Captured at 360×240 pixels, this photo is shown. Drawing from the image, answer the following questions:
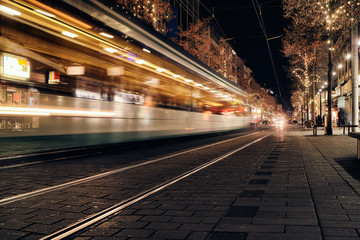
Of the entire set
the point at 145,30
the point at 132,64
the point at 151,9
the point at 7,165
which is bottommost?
the point at 7,165

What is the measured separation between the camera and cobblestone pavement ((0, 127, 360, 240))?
10.3 feet

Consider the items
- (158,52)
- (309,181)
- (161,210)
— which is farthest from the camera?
(158,52)

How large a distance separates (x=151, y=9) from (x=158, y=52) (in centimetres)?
1650

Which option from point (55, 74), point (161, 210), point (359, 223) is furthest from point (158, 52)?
point (359, 223)

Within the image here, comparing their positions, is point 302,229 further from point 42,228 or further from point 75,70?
point 75,70

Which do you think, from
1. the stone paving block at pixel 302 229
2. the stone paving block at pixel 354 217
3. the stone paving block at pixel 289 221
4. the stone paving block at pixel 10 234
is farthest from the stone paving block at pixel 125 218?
the stone paving block at pixel 354 217

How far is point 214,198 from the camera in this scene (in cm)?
464

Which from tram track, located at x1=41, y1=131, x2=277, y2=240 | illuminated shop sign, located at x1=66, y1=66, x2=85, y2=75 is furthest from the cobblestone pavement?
illuminated shop sign, located at x1=66, y1=66, x2=85, y2=75

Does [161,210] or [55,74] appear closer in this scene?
[161,210]

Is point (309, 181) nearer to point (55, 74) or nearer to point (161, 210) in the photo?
point (161, 210)

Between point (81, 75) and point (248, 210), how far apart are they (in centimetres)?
631

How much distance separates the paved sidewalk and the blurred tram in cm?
399

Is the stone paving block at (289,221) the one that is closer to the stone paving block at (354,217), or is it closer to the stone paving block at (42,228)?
the stone paving block at (354,217)

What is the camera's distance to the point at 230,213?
3.84 m
